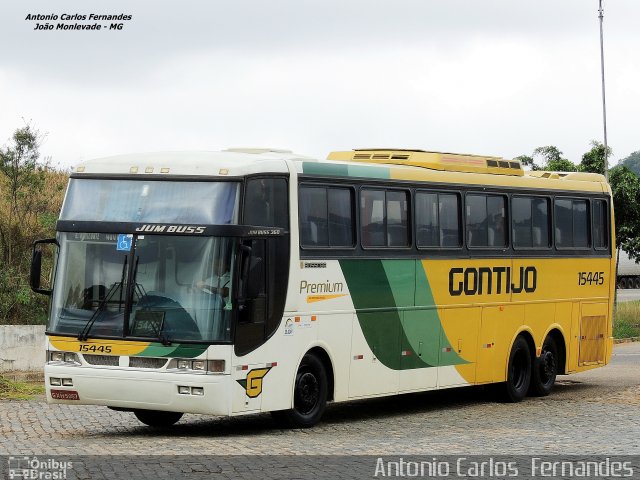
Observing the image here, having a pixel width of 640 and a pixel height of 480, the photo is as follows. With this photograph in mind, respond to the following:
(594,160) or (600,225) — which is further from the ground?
(594,160)

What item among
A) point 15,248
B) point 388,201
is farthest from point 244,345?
point 15,248

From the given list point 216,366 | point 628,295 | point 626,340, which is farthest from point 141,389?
point 628,295

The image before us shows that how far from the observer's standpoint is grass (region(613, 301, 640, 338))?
40.5 metres

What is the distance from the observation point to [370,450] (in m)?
14.3

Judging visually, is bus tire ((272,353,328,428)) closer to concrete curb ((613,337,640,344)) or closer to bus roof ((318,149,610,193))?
bus roof ((318,149,610,193))

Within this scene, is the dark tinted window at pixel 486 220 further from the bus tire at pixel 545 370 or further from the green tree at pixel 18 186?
the green tree at pixel 18 186

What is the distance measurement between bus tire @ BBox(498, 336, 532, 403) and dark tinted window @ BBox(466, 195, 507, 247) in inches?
68.1

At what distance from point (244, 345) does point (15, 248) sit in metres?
14.4

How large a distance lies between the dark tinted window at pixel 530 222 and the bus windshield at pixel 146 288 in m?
7.28

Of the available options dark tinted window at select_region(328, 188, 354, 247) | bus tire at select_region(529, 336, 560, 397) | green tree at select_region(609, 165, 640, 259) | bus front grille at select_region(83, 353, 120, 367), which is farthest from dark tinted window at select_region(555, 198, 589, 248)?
green tree at select_region(609, 165, 640, 259)

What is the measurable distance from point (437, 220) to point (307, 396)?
401cm

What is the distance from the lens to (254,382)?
1611cm

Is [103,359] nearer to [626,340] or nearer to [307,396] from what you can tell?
[307,396]

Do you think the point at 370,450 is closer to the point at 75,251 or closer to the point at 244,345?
the point at 244,345
